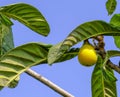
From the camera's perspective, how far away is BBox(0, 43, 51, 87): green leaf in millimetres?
1716

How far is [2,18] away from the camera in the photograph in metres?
2.04

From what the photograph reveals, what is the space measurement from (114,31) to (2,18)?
0.55m

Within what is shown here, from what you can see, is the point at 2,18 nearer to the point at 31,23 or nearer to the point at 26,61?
the point at 31,23

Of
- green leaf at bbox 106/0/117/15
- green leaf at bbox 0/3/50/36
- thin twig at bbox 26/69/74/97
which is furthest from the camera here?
green leaf at bbox 106/0/117/15

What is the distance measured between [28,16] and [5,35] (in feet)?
0.45

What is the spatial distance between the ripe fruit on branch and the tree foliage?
4cm

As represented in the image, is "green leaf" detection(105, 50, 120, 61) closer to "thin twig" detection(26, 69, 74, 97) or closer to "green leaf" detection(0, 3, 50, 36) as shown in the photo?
"thin twig" detection(26, 69, 74, 97)

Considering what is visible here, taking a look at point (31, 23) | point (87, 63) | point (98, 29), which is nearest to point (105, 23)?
point (98, 29)

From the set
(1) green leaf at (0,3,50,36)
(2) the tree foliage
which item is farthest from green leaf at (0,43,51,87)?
(1) green leaf at (0,3,50,36)

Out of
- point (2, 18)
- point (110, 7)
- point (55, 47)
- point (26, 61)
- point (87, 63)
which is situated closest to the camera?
point (55, 47)

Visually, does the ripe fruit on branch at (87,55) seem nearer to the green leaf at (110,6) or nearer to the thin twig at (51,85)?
the thin twig at (51,85)

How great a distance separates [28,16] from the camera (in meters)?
2.07

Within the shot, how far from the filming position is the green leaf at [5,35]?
2031 mm

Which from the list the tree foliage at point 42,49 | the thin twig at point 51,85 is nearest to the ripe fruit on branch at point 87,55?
the tree foliage at point 42,49
